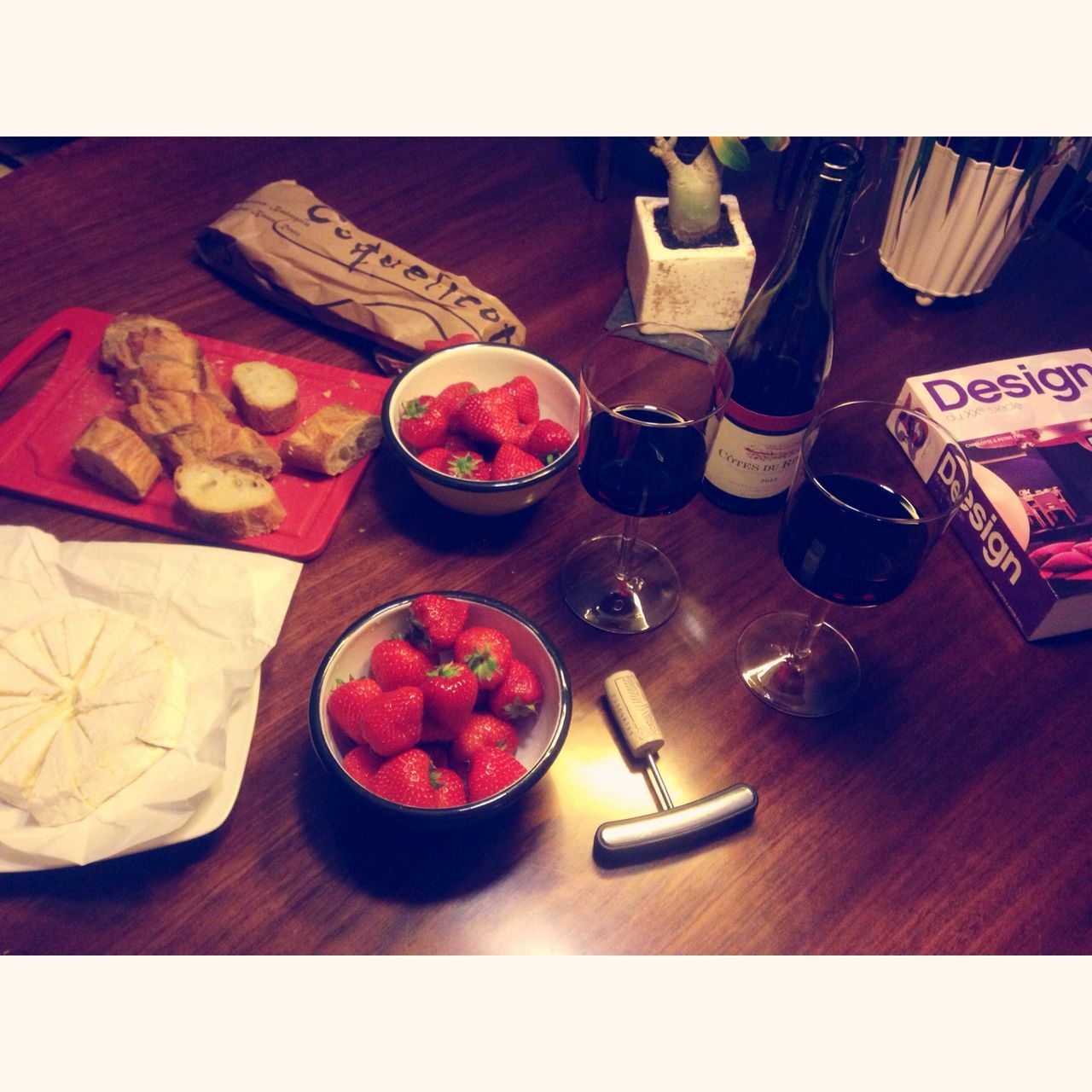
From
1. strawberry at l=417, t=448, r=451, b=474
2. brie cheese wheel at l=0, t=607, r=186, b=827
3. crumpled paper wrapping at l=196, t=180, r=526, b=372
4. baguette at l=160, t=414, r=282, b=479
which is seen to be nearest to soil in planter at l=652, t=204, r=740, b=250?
crumpled paper wrapping at l=196, t=180, r=526, b=372

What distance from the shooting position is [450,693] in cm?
79

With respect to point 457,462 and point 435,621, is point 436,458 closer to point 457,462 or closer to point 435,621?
point 457,462

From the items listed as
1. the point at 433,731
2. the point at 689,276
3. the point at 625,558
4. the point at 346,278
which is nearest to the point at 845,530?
the point at 625,558

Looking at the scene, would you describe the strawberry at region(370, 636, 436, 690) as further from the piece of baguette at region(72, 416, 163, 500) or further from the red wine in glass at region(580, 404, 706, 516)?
the piece of baguette at region(72, 416, 163, 500)

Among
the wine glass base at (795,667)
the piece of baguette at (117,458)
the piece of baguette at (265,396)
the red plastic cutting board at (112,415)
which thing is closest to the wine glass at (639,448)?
the wine glass base at (795,667)

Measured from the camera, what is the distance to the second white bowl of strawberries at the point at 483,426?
100cm

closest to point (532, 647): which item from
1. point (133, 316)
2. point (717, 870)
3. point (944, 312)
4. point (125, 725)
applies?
point (717, 870)

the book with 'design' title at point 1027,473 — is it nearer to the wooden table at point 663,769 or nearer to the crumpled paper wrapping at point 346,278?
the wooden table at point 663,769

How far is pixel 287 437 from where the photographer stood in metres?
1.10

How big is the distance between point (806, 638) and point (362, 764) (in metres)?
0.52

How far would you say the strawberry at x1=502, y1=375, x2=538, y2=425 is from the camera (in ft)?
3.53

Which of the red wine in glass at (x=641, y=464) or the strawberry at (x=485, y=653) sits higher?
the red wine in glass at (x=641, y=464)

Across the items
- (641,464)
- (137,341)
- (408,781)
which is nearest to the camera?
(408,781)

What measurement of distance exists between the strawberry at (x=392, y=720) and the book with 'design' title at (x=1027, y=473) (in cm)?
57
